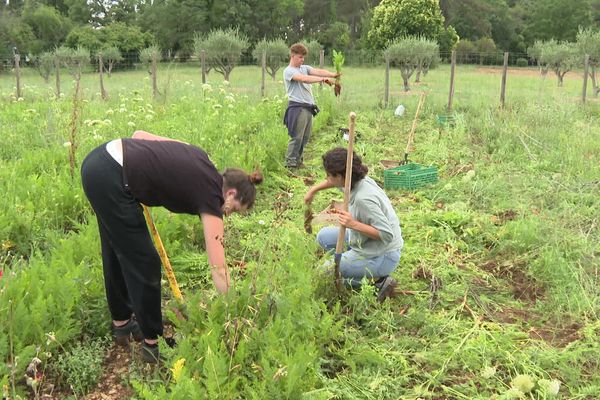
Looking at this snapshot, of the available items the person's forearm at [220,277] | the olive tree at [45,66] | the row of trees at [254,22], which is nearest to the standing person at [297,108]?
the person's forearm at [220,277]

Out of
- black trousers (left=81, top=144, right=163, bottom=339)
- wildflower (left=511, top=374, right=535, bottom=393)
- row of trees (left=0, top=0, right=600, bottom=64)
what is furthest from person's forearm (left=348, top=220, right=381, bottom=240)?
row of trees (left=0, top=0, right=600, bottom=64)

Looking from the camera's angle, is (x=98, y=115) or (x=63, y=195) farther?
(x=98, y=115)

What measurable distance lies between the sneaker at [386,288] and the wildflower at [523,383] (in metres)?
1.07

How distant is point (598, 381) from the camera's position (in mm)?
2836

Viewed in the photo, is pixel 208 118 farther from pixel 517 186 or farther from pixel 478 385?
pixel 478 385

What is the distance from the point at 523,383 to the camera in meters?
2.75

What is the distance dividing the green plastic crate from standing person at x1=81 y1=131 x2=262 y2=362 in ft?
13.2

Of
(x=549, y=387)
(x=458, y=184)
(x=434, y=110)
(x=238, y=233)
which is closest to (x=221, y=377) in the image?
(x=549, y=387)

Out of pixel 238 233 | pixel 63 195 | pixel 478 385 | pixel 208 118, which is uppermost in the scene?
pixel 208 118

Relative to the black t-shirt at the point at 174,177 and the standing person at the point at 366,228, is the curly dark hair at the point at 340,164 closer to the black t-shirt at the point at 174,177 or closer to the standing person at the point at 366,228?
the standing person at the point at 366,228

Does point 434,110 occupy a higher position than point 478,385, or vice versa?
point 434,110

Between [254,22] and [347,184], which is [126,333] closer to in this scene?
[347,184]

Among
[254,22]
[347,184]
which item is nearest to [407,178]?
[347,184]

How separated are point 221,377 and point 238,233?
7.85 ft
